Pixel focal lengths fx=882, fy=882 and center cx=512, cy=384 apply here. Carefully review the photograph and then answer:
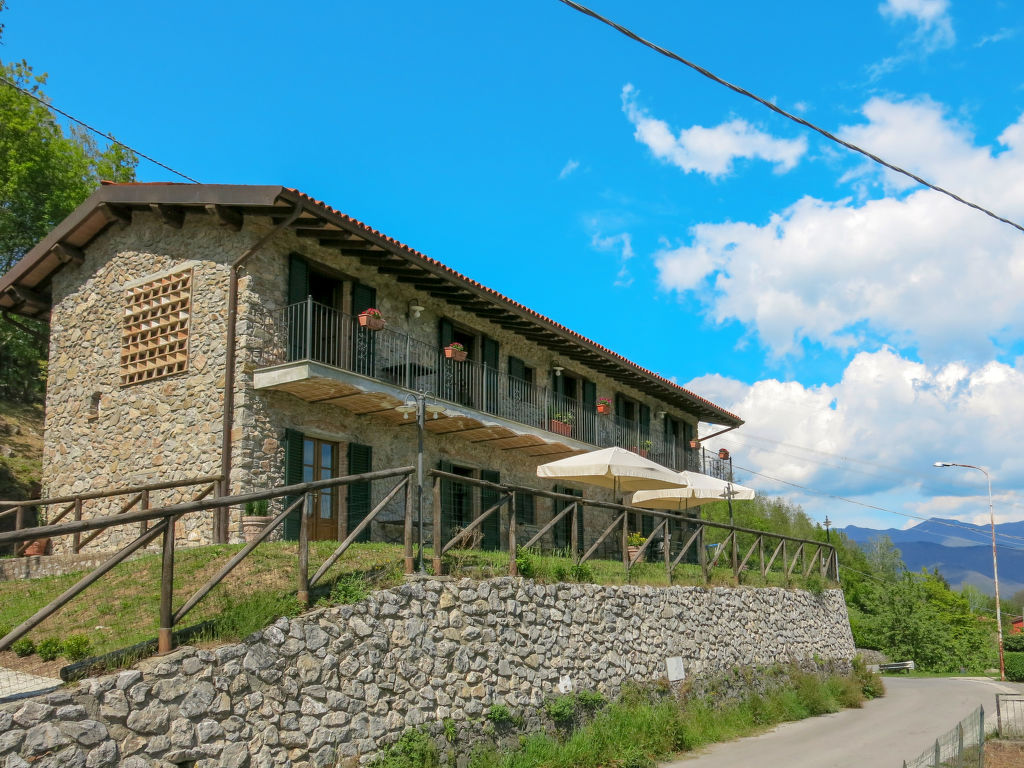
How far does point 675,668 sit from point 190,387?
8.63m

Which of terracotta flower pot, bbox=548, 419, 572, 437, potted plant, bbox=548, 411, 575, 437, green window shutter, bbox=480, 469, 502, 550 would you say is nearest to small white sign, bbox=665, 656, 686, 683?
green window shutter, bbox=480, 469, 502, 550

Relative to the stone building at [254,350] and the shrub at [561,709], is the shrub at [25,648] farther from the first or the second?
the shrub at [561,709]

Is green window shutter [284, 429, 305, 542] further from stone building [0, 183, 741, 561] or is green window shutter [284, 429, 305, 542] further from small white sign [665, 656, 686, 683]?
small white sign [665, 656, 686, 683]

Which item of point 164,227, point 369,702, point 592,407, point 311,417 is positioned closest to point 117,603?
point 369,702

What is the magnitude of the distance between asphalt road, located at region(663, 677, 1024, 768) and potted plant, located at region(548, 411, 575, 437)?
776 cm

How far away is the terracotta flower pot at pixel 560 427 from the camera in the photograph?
19.7 m

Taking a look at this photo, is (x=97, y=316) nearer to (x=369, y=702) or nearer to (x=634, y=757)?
(x=369, y=702)

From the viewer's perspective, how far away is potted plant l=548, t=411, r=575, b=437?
64.7 feet

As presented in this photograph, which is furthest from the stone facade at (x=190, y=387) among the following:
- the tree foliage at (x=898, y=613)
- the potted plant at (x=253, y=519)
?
the tree foliage at (x=898, y=613)

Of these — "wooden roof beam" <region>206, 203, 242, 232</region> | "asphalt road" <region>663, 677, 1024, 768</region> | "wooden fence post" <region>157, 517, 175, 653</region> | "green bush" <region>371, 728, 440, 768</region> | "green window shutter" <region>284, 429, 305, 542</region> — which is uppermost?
"wooden roof beam" <region>206, 203, 242, 232</region>

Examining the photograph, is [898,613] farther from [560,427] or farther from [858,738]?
Answer: [858,738]

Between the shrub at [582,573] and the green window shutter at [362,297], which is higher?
the green window shutter at [362,297]

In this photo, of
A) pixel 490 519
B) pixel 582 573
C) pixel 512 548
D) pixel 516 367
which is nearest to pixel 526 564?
pixel 512 548

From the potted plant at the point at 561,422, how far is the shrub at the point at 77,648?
13.4 metres
